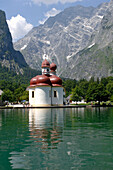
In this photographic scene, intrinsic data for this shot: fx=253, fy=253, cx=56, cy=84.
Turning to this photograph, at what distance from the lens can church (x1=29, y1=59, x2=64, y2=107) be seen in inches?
3383

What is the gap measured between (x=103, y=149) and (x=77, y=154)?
1.71 meters

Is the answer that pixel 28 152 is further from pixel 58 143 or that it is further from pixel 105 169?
pixel 105 169

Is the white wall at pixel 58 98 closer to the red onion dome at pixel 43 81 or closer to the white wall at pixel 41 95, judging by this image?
the white wall at pixel 41 95

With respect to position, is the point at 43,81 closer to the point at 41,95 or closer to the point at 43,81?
the point at 43,81

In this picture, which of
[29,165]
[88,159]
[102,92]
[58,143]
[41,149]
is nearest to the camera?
[29,165]

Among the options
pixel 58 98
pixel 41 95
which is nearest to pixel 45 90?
pixel 41 95

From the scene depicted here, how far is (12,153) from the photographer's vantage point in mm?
11984

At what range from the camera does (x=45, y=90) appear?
283 feet

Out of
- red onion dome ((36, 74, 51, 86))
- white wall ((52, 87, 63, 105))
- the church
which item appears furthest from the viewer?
white wall ((52, 87, 63, 105))

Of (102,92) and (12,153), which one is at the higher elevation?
(102,92)

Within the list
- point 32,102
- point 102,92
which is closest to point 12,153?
point 32,102

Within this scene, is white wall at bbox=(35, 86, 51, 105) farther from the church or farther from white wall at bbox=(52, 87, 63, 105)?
white wall at bbox=(52, 87, 63, 105)

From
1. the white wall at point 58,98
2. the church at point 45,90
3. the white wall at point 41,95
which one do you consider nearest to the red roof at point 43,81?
the church at point 45,90

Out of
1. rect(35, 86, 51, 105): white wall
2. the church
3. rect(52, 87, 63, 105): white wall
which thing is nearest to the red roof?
the church
